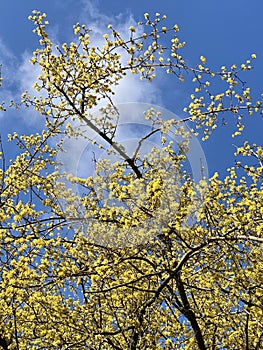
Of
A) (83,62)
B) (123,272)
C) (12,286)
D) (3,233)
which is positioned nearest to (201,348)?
(123,272)

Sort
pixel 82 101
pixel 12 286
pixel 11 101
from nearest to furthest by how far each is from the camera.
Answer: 1. pixel 12 286
2. pixel 82 101
3. pixel 11 101

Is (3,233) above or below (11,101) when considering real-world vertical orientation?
below

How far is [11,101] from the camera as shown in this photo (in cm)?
764

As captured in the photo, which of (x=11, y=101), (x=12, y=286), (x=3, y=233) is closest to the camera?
(x=12, y=286)

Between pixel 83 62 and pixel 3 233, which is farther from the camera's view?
pixel 83 62

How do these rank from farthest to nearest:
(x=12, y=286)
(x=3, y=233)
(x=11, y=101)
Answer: (x=11, y=101) → (x=3, y=233) → (x=12, y=286)

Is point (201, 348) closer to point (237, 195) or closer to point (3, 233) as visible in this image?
point (237, 195)

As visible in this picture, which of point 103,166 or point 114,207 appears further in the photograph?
point 103,166

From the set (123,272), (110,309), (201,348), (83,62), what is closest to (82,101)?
(83,62)

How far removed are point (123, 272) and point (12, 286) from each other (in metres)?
1.73

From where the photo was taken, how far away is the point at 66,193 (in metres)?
6.61

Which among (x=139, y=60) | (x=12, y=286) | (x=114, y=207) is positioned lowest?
(x=12, y=286)

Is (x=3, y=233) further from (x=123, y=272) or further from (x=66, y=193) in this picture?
(x=123, y=272)

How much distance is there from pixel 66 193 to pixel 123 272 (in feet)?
5.06
